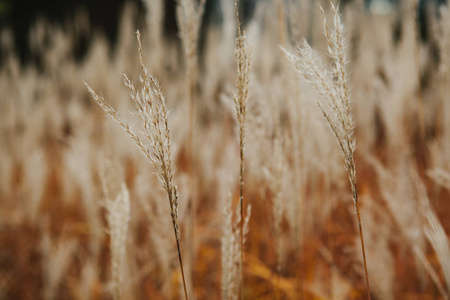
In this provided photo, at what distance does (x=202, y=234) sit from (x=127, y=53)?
1.73 metres

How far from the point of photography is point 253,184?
1822mm

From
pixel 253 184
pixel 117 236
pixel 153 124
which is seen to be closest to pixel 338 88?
pixel 153 124

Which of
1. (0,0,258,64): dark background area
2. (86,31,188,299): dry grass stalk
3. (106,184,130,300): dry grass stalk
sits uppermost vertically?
(0,0,258,64): dark background area

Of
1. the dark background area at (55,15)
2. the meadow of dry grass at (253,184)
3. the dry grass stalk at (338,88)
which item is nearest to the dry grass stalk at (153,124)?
the meadow of dry grass at (253,184)

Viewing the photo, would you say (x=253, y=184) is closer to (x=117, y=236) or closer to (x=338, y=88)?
(x=117, y=236)

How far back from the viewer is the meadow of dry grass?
0.52 metres

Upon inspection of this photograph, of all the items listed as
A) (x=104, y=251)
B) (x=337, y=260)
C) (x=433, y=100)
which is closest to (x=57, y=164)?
(x=104, y=251)

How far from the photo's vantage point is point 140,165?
5.18ft

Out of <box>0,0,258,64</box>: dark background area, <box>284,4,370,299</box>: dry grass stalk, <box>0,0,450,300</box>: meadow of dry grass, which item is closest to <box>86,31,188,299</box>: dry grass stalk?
<box>0,0,450,300</box>: meadow of dry grass

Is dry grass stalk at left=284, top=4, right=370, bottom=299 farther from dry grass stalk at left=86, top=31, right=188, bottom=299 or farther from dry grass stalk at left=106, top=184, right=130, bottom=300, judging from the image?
dry grass stalk at left=106, top=184, right=130, bottom=300

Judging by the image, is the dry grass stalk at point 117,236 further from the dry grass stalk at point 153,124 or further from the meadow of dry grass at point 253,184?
the dry grass stalk at point 153,124

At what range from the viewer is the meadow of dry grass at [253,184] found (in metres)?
0.52

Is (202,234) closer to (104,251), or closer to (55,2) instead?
(104,251)

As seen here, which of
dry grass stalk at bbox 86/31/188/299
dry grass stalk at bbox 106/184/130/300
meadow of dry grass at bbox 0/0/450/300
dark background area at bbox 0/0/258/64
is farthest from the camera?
dark background area at bbox 0/0/258/64
